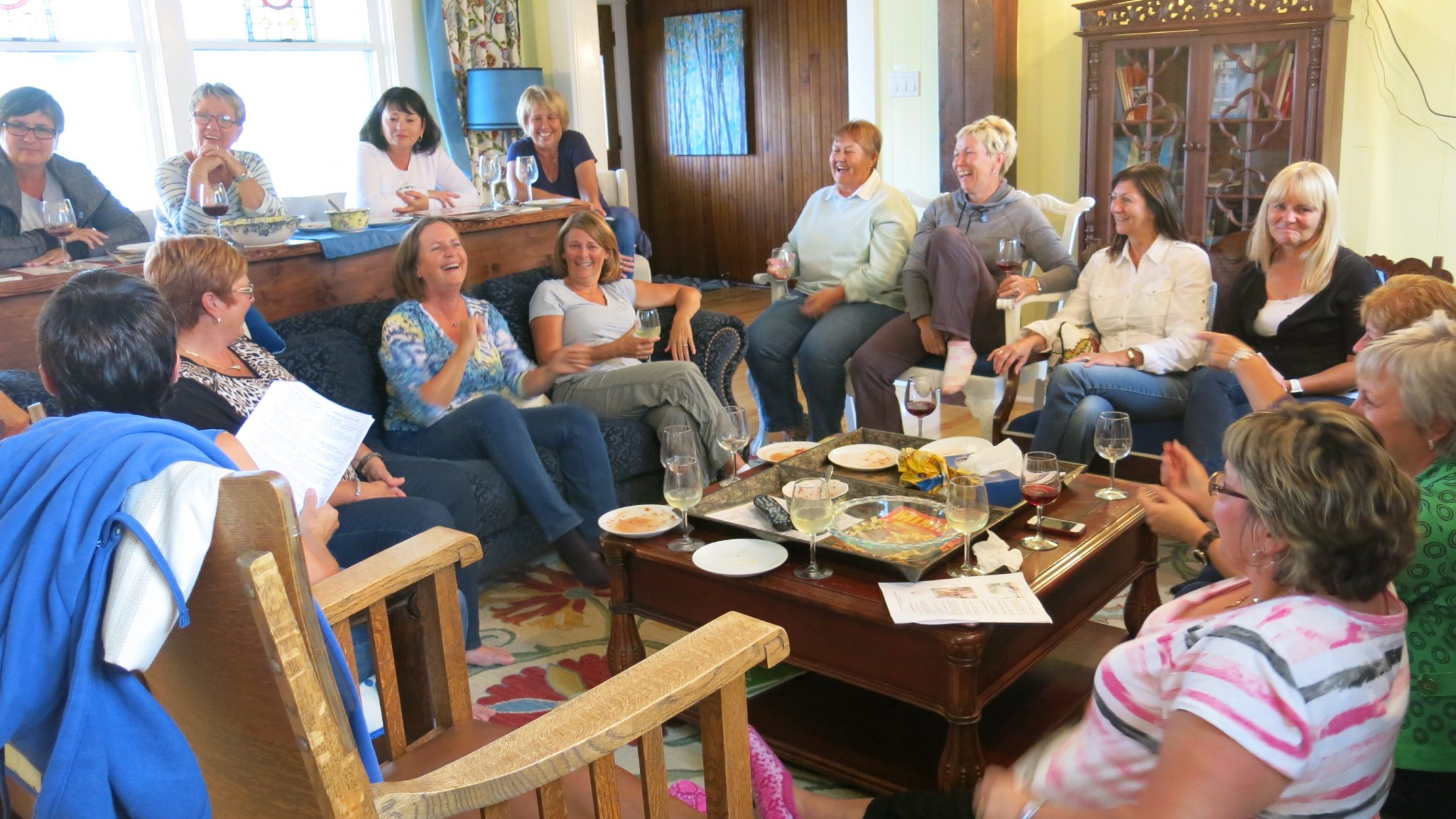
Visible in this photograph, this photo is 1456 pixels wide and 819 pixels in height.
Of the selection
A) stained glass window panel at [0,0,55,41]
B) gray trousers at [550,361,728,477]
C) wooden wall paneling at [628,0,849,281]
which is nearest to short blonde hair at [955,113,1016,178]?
gray trousers at [550,361,728,477]

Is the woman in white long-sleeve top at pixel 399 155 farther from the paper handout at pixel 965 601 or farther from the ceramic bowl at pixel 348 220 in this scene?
the paper handout at pixel 965 601

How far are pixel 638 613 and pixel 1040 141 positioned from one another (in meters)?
3.40

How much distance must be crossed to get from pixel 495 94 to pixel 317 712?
213 inches

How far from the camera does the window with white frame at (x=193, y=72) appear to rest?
5.09 meters

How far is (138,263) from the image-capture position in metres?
3.10

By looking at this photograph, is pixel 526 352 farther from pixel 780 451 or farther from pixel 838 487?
pixel 838 487

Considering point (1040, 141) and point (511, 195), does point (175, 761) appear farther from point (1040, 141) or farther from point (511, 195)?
point (1040, 141)


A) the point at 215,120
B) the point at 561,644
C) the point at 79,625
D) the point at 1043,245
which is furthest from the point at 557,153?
the point at 79,625

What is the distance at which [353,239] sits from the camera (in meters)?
3.46

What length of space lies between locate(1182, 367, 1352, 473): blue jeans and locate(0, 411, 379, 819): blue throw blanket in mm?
2647

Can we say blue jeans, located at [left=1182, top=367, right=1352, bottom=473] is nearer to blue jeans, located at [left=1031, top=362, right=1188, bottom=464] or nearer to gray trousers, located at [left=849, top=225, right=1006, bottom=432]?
blue jeans, located at [left=1031, top=362, right=1188, bottom=464]

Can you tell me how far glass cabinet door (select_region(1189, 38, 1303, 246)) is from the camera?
13.6ft

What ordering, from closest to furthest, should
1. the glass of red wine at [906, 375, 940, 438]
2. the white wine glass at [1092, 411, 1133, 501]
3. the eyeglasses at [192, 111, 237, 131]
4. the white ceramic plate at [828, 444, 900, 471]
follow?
the white wine glass at [1092, 411, 1133, 501] → the white ceramic plate at [828, 444, 900, 471] → the glass of red wine at [906, 375, 940, 438] → the eyeglasses at [192, 111, 237, 131]

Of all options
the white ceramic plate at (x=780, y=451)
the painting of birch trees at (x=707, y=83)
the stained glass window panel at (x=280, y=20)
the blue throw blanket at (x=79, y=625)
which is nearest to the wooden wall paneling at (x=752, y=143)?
the painting of birch trees at (x=707, y=83)
